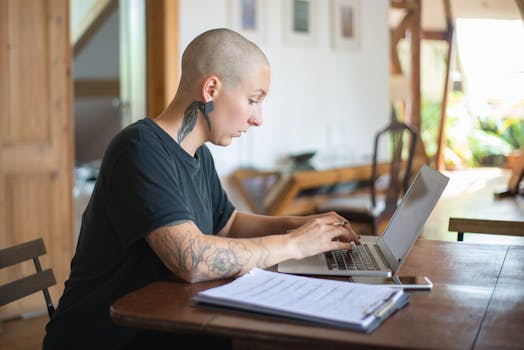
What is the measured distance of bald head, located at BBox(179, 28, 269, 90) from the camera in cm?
177

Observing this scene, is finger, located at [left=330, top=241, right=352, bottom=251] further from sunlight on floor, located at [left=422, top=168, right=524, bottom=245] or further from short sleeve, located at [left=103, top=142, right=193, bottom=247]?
sunlight on floor, located at [left=422, top=168, right=524, bottom=245]

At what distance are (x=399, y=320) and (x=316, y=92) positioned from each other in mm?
4257

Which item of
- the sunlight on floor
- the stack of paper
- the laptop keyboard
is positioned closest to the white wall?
the sunlight on floor

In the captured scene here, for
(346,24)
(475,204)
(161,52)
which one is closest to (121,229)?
(475,204)

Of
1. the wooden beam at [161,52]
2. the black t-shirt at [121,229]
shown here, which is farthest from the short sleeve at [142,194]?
the wooden beam at [161,52]

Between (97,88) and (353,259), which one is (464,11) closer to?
(97,88)

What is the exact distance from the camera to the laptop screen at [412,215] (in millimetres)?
1640

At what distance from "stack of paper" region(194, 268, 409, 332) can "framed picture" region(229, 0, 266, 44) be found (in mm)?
3390

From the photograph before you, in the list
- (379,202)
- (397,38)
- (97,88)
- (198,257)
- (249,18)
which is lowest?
(379,202)

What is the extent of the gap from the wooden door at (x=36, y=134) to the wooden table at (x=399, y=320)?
2.26m

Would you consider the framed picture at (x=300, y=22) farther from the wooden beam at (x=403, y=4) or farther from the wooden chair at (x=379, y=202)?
the wooden beam at (x=403, y=4)

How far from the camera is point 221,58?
177 cm

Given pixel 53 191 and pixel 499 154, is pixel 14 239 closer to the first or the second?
pixel 53 191

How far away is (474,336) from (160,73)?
10.8ft
